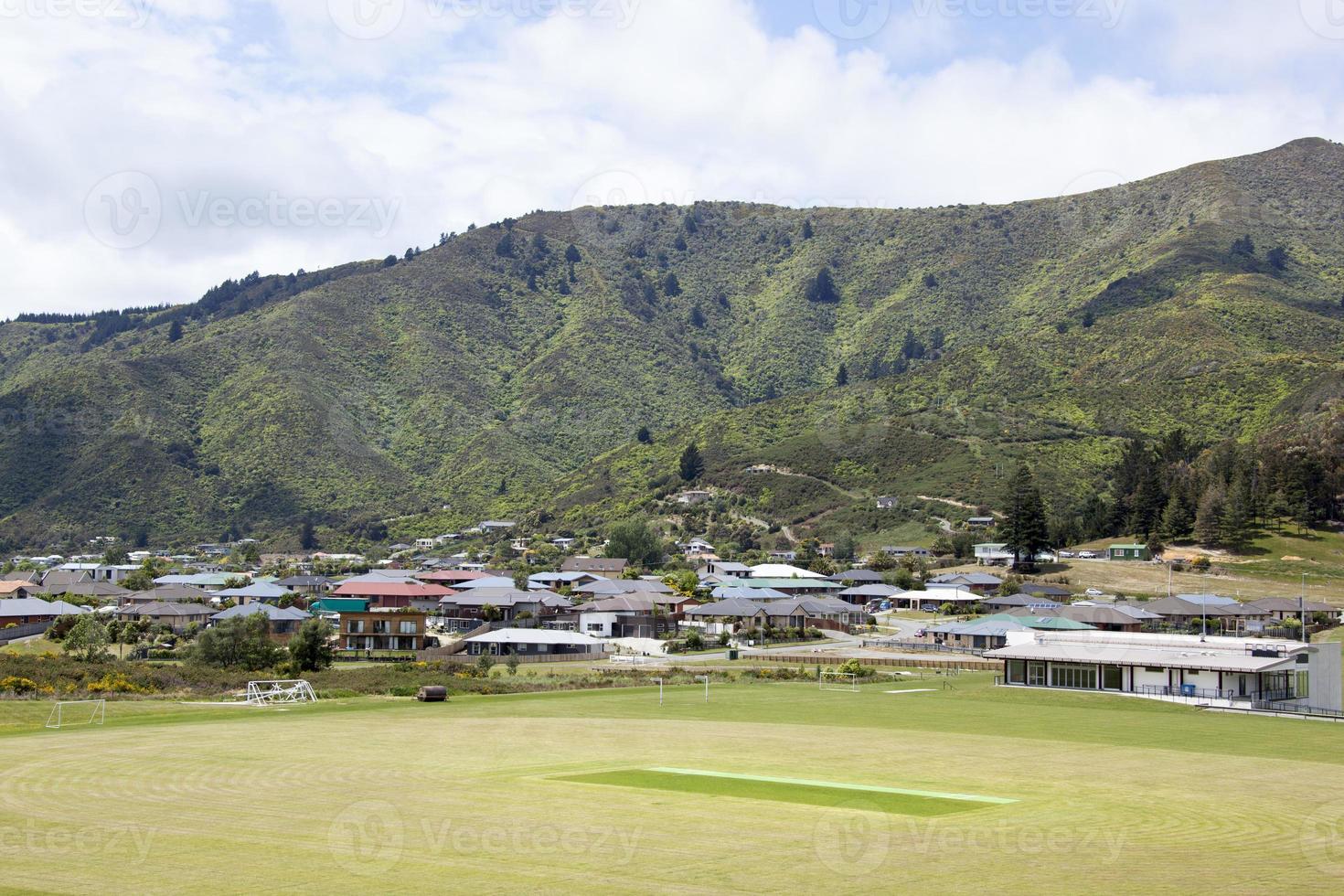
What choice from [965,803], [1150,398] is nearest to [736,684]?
[965,803]

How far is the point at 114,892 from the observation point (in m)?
17.2

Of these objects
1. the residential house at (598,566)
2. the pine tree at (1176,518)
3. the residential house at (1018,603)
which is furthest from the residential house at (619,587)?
the pine tree at (1176,518)

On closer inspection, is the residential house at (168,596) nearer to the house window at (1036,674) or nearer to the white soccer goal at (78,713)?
the white soccer goal at (78,713)

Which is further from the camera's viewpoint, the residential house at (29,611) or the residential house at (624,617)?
the residential house at (624,617)

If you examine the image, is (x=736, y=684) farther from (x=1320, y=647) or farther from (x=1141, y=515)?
(x=1141, y=515)

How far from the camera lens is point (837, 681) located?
60.8m

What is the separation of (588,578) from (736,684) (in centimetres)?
5509

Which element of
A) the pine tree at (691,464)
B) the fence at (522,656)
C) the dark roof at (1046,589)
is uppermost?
the pine tree at (691,464)

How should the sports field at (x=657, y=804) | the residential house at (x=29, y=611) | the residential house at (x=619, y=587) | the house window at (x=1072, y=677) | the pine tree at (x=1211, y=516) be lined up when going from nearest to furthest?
the sports field at (x=657, y=804)
the house window at (x=1072, y=677)
the residential house at (x=29, y=611)
the residential house at (x=619, y=587)
the pine tree at (x=1211, y=516)

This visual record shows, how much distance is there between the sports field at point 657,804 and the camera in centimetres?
1903

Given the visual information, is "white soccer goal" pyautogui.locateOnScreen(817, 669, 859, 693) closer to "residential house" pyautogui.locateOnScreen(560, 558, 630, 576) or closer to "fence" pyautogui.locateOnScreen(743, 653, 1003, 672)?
"fence" pyautogui.locateOnScreen(743, 653, 1003, 672)

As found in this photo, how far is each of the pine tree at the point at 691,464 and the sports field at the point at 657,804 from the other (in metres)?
107

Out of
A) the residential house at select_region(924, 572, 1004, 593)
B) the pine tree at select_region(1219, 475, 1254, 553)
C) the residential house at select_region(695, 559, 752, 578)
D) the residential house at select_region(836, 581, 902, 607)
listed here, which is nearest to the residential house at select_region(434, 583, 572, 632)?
the residential house at select_region(695, 559, 752, 578)

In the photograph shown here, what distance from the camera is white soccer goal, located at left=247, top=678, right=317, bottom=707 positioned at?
4678 cm
